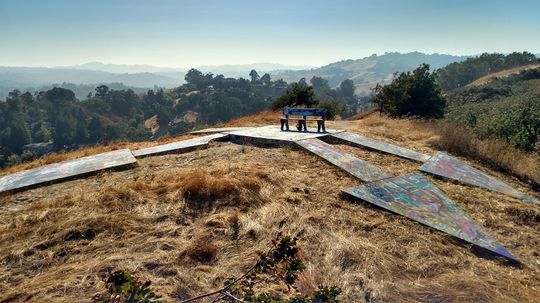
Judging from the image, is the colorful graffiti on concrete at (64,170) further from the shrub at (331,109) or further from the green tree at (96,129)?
the green tree at (96,129)

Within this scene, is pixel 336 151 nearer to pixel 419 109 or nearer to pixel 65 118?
pixel 419 109

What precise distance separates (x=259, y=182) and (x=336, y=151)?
2999 mm

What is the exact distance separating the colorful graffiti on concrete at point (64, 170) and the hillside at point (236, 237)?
0.28 m

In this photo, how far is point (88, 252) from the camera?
13.7ft

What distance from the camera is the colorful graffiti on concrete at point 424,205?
496 centimetres

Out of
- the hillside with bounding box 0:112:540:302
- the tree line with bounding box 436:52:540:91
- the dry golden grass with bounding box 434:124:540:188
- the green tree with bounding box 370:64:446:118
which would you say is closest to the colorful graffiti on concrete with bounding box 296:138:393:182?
the hillside with bounding box 0:112:540:302

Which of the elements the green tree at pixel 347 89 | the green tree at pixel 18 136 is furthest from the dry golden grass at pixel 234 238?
the green tree at pixel 347 89

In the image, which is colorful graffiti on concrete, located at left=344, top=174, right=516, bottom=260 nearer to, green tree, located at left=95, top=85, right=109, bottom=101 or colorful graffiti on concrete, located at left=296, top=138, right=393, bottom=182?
colorful graffiti on concrete, located at left=296, top=138, right=393, bottom=182

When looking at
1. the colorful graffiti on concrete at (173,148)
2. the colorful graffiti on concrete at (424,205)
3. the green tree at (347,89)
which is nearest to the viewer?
the colorful graffiti on concrete at (424,205)

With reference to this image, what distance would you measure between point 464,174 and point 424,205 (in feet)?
7.52

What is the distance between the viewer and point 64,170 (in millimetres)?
7109

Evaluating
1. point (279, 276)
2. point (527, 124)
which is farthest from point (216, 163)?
point (527, 124)

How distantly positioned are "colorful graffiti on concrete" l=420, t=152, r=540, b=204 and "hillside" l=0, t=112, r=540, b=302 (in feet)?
1.15

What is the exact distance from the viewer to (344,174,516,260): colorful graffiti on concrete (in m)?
4.96
